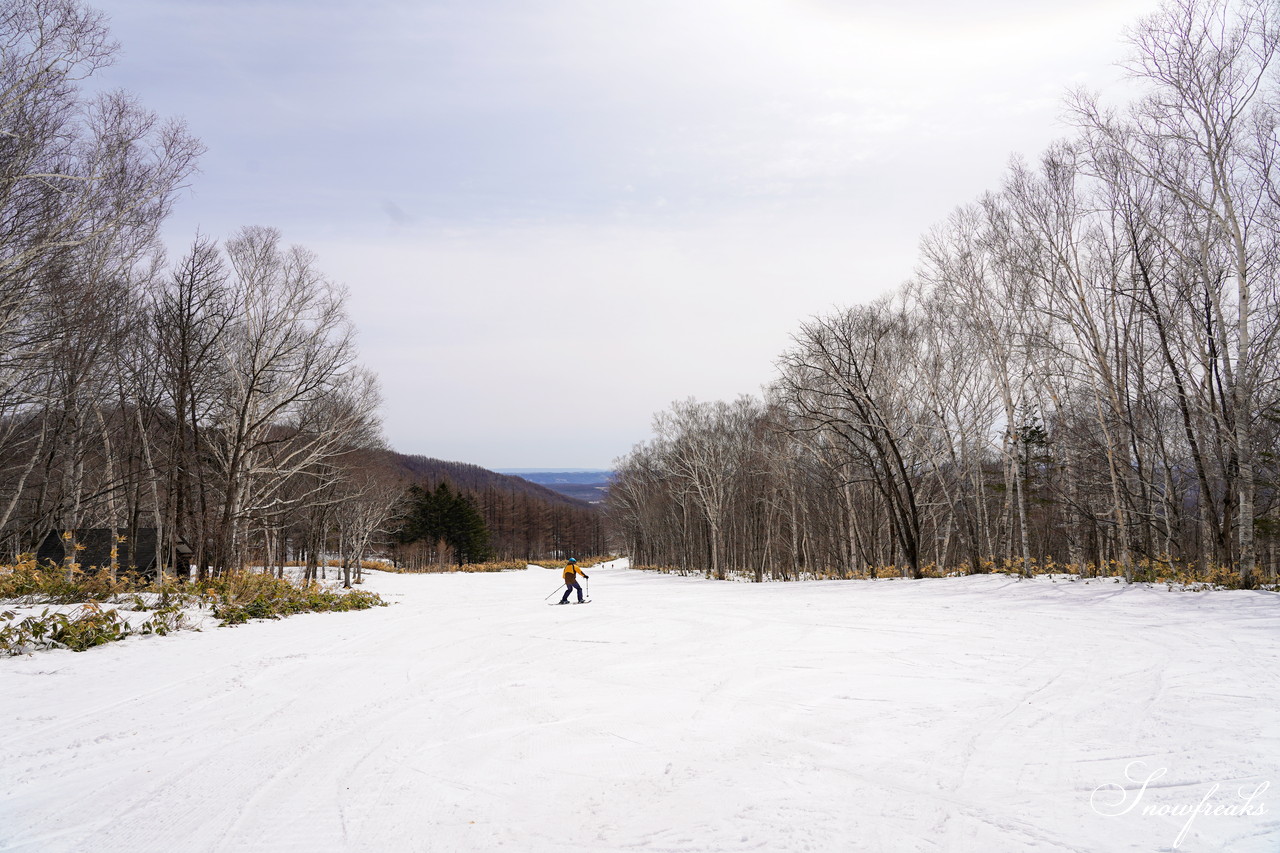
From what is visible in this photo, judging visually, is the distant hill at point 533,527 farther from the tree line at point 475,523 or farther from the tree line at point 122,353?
the tree line at point 122,353

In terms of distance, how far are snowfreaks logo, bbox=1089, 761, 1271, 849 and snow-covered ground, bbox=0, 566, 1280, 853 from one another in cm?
2

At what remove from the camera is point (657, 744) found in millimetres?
4891

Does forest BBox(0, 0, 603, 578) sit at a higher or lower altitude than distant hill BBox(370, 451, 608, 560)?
higher

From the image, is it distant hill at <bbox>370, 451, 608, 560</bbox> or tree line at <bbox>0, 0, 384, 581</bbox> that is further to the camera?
distant hill at <bbox>370, 451, 608, 560</bbox>

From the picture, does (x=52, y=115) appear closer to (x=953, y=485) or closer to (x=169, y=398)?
(x=169, y=398)

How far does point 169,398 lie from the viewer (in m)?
16.4

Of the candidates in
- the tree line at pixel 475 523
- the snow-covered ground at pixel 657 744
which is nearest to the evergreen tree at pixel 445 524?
the tree line at pixel 475 523

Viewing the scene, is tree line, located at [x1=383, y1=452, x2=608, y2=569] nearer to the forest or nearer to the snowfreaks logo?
the forest

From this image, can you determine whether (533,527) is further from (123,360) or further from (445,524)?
(123,360)

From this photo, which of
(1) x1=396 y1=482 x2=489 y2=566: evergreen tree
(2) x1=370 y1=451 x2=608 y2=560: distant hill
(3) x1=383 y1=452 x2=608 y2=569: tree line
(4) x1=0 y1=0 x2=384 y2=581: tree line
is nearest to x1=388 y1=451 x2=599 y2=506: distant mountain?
(3) x1=383 y1=452 x2=608 y2=569: tree line

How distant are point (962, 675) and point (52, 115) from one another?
16582mm

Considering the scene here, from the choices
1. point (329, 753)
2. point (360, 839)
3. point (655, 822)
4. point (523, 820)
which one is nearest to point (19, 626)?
point (329, 753)

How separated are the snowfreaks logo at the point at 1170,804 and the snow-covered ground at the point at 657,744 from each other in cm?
2

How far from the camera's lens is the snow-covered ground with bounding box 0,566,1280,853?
3523 millimetres
